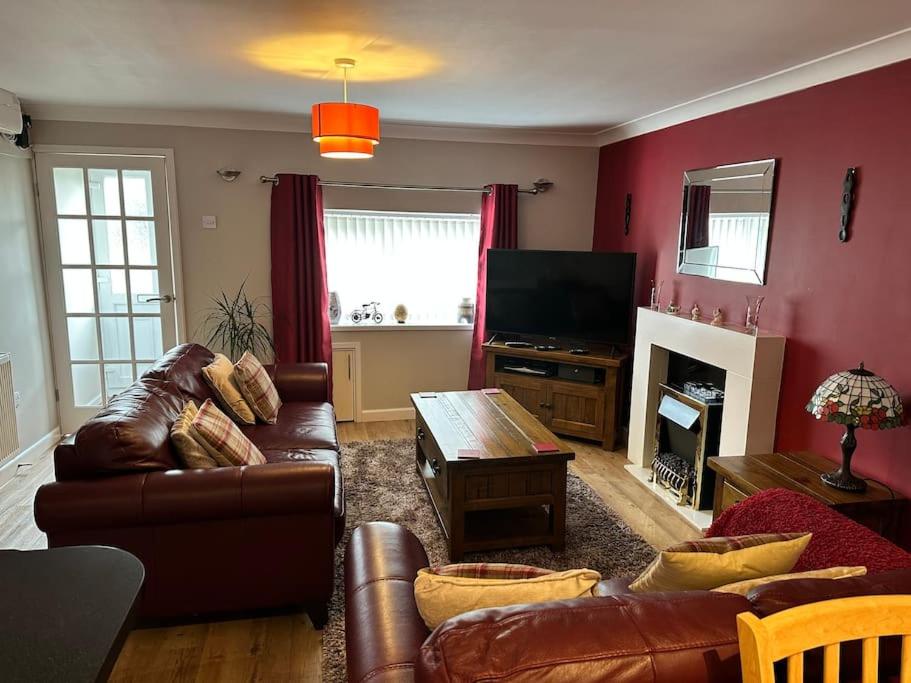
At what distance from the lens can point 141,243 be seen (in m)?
4.55

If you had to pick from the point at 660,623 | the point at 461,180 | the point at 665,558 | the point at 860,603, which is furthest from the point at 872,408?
the point at 461,180

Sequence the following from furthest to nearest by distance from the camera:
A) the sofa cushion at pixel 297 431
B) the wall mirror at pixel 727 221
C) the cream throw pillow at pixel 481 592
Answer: the wall mirror at pixel 727 221, the sofa cushion at pixel 297 431, the cream throw pillow at pixel 481 592

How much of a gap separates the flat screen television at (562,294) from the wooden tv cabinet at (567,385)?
0.20 m

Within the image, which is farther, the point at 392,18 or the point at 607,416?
the point at 607,416

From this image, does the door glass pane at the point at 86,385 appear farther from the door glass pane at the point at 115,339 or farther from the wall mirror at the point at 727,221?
the wall mirror at the point at 727,221

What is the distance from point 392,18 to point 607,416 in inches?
124

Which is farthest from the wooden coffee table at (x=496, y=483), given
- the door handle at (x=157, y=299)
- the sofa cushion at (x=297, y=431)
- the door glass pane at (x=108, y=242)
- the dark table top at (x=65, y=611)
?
the door glass pane at (x=108, y=242)

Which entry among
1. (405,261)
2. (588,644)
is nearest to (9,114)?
(405,261)

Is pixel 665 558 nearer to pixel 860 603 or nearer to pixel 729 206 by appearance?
pixel 860 603

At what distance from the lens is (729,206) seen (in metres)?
3.56

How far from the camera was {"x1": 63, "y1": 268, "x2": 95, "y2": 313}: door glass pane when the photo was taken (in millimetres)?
4500

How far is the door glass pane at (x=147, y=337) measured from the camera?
15.3ft

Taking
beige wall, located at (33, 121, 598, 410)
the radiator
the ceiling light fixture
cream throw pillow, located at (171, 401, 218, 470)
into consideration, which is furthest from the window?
cream throw pillow, located at (171, 401, 218, 470)

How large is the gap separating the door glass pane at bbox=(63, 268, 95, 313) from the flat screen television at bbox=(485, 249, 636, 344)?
304cm
